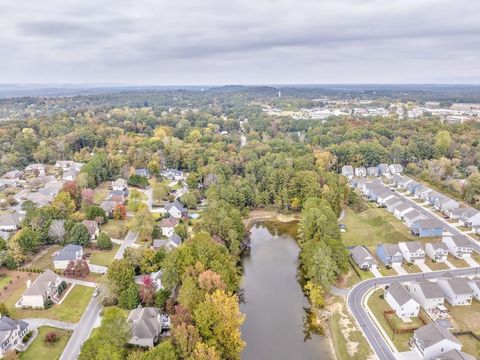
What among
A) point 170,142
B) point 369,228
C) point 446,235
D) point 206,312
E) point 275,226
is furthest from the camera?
point 170,142

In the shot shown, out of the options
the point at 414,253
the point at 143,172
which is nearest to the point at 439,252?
the point at 414,253

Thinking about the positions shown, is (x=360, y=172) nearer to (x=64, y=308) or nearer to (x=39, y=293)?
(x=64, y=308)

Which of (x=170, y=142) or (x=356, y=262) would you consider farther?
(x=170, y=142)

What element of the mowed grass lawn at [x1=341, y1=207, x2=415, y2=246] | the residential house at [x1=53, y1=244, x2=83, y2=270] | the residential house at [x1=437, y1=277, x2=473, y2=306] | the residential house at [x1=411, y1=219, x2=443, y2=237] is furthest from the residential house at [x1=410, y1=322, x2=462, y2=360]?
the residential house at [x1=53, y1=244, x2=83, y2=270]

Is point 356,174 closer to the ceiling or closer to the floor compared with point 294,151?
closer to the floor

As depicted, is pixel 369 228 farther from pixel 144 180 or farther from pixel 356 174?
pixel 144 180

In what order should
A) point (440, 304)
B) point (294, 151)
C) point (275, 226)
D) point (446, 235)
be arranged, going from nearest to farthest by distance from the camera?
point (440, 304), point (446, 235), point (275, 226), point (294, 151)

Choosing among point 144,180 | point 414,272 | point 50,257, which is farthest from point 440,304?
point 144,180
